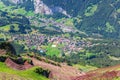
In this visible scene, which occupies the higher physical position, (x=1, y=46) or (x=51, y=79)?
(x=1, y=46)

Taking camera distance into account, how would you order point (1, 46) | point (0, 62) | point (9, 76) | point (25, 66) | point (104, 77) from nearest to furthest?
point (9, 76)
point (104, 77)
point (0, 62)
point (25, 66)
point (1, 46)

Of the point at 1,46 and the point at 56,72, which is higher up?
the point at 1,46

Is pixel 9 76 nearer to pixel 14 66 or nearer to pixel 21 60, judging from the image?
pixel 14 66

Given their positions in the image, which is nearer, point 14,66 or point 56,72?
point 14,66

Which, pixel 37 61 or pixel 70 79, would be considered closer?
pixel 70 79

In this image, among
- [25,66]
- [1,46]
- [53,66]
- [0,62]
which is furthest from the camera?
[53,66]

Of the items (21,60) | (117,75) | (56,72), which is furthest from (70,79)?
(117,75)

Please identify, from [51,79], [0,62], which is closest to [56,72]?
[51,79]

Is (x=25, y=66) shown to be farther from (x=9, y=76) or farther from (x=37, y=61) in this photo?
(x=9, y=76)

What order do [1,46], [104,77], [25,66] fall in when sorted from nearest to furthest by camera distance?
[104,77]
[25,66]
[1,46]
